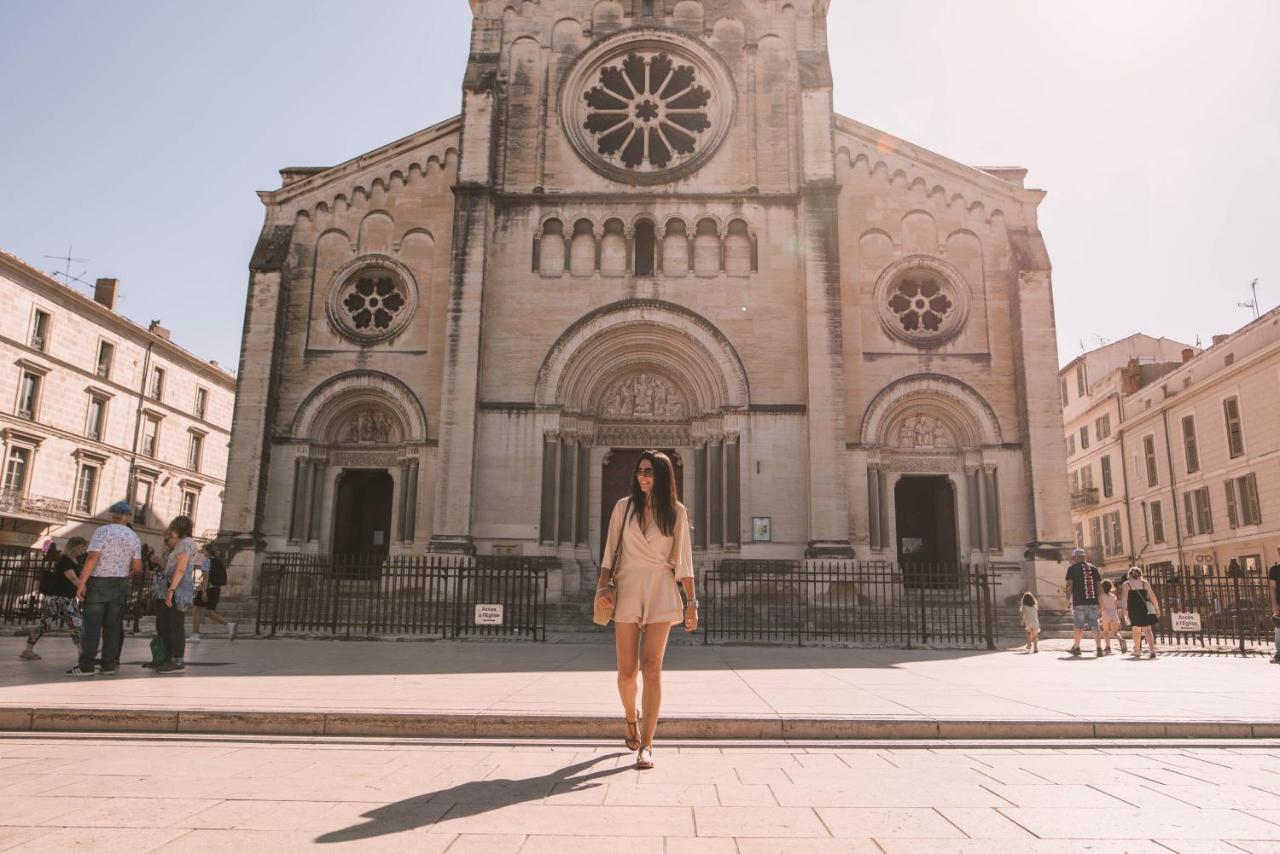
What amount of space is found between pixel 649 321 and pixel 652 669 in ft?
55.5

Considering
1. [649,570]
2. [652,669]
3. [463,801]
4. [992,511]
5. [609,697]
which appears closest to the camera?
[463,801]

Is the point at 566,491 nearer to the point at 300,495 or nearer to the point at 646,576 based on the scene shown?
the point at 300,495

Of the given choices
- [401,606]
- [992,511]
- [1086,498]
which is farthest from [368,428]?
[1086,498]

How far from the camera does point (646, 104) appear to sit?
23203 millimetres

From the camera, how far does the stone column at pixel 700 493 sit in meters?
21.1

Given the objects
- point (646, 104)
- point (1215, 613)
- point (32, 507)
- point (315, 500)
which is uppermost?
point (646, 104)

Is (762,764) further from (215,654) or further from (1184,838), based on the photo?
(215,654)

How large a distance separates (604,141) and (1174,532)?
2726 centimetres

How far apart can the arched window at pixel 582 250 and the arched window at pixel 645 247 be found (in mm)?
1156

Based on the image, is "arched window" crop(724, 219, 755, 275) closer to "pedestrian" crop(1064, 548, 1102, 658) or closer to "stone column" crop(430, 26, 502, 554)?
"stone column" crop(430, 26, 502, 554)

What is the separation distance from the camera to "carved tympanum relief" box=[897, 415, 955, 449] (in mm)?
21422

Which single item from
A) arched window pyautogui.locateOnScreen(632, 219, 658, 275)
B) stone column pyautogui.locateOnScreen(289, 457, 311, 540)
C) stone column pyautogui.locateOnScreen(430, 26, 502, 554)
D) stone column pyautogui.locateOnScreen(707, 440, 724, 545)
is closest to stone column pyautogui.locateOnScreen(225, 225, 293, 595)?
stone column pyautogui.locateOnScreen(289, 457, 311, 540)

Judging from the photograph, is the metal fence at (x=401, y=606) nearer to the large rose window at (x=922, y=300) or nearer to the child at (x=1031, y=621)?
the child at (x=1031, y=621)

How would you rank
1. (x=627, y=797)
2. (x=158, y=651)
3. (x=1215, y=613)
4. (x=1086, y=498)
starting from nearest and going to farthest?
(x=627, y=797)
(x=158, y=651)
(x=1215, y=613)
(x=1086, y=498)
